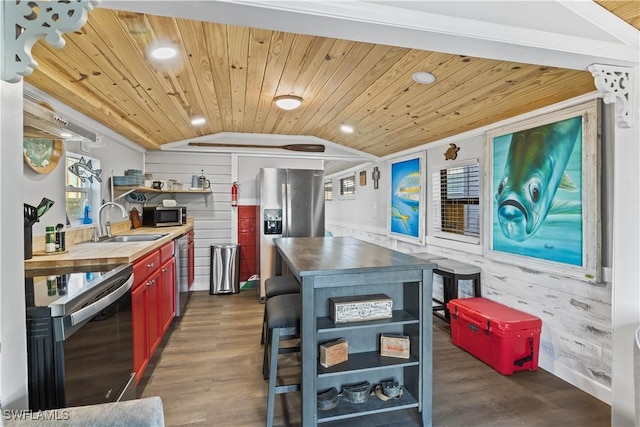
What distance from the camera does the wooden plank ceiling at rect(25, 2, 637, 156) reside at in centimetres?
192

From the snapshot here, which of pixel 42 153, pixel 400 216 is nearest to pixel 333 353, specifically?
pixel 42 153

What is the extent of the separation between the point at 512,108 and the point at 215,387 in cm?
323

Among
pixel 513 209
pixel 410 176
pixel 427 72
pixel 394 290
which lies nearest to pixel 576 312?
pixel 513 209

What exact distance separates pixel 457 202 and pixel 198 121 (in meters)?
3.18

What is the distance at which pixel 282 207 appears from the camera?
4684 mm

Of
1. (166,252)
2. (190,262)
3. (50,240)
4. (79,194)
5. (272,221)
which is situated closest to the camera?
(50,240)

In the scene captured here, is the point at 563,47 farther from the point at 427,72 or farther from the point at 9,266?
the point at 9,266

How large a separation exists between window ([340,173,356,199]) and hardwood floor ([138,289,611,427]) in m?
4.26

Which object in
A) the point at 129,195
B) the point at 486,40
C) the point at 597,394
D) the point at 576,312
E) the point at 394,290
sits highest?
the point at 486,40

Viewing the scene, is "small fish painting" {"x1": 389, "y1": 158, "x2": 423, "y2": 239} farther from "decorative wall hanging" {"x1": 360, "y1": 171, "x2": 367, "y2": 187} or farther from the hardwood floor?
the hardwood floor

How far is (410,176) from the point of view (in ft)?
A: 15.4

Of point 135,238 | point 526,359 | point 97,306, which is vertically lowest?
point 526,359

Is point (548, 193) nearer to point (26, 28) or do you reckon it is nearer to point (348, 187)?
point (26, 28)

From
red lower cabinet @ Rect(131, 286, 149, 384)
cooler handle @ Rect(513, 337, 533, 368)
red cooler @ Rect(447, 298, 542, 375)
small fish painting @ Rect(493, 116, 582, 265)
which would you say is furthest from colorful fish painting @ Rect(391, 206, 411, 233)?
red lower cabinet @ Rect(131, 286, 149, 384)
